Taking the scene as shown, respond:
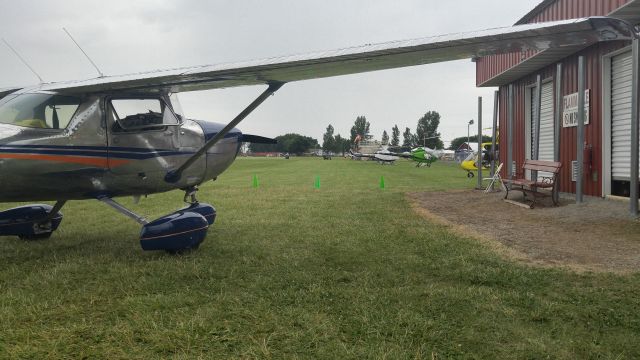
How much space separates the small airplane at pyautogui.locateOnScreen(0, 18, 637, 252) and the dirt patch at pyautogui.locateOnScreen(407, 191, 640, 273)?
99.6 inches

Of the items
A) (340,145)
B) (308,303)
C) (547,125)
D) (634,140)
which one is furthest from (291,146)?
(308,303)

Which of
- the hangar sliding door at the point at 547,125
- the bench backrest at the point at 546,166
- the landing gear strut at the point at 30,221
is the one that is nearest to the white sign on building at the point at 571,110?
the hangar sliding door at the point at 547,125

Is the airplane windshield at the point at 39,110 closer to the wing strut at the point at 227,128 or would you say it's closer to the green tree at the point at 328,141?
the wing strut at the point at 227,128

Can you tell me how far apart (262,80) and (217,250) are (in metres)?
2.42

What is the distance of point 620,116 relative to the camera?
976 cm

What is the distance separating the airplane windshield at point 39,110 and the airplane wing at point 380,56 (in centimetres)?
17

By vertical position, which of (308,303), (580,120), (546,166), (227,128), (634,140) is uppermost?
(580,120)

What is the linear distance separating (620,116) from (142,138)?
33.1 ft

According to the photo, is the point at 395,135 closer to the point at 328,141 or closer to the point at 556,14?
the point at 328,141

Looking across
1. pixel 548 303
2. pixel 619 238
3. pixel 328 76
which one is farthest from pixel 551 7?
pixel 548 303

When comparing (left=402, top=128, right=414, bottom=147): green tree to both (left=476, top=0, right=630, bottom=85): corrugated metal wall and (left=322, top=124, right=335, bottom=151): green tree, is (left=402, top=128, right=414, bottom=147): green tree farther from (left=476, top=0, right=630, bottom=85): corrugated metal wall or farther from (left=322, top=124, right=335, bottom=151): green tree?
(left=476, top=0, right=630, bottom=85): corrugated metal wall

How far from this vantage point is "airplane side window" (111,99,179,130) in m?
5.72

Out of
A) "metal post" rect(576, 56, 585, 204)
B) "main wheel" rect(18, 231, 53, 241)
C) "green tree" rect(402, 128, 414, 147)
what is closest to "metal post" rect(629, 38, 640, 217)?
"metal post" rect(576, 56, 585, 204)

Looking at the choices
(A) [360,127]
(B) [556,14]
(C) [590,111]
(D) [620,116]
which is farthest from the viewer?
(A) [360,127]
